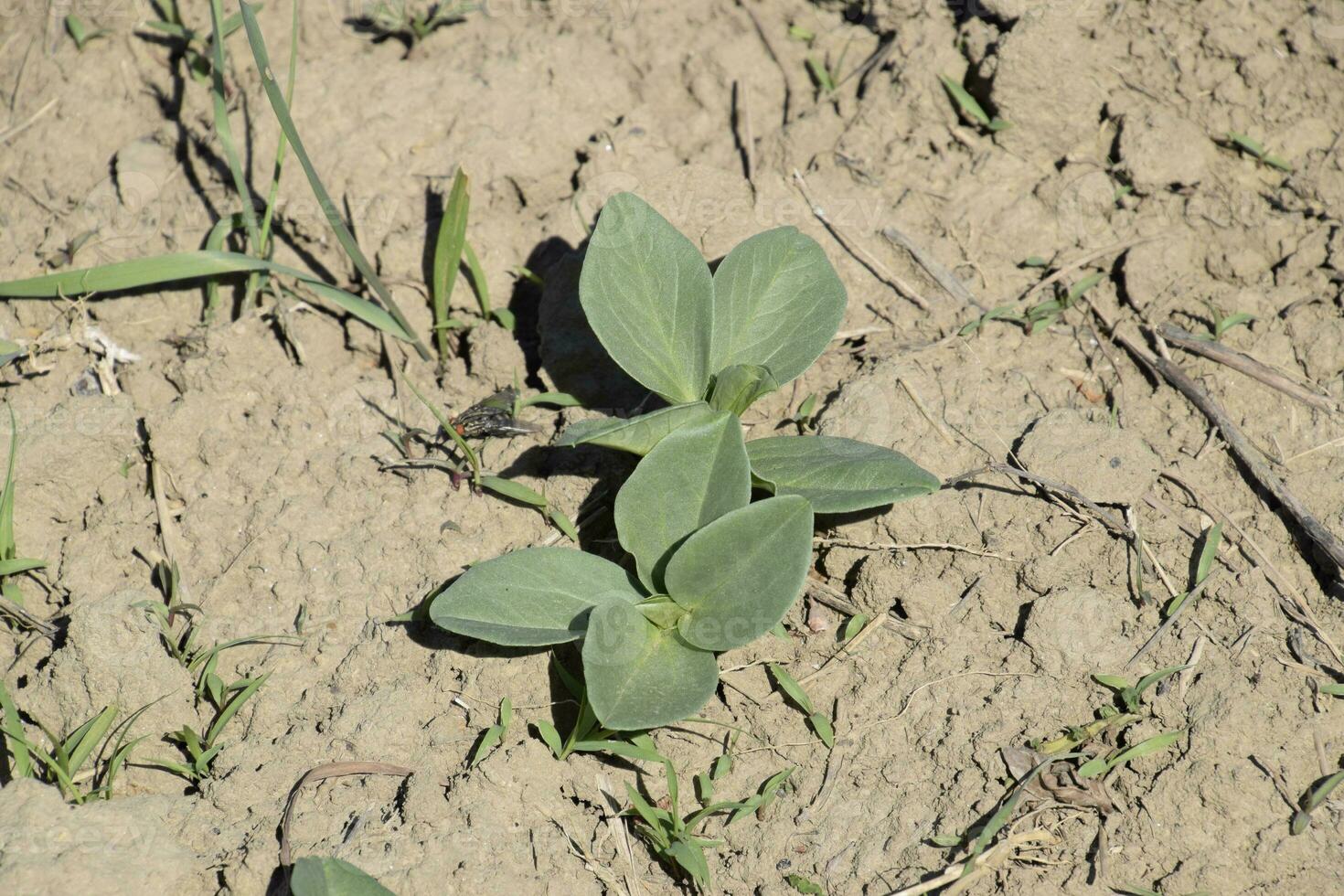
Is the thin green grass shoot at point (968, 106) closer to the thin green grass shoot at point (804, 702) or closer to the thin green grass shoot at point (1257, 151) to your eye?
the thin green grass shoot at point (1257, 151)

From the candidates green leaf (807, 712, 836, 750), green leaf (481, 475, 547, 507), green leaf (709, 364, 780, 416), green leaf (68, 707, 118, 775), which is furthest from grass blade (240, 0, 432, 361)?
green leaf (807, 712, 836, 750)

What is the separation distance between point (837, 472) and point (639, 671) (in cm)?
56

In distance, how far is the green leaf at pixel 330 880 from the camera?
1764 mm

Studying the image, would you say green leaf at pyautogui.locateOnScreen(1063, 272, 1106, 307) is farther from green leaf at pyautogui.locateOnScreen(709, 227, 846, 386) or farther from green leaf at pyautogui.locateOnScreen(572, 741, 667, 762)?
green leaf at pyautogui.locateOnScreen(572, 741, 667, 762)

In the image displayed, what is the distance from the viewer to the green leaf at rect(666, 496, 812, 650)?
1947mm

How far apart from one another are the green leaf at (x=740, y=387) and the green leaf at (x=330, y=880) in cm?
114

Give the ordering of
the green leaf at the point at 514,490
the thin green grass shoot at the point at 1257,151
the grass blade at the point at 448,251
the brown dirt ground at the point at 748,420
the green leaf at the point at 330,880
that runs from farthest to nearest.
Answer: the thin green grass shoot at the point at 1257,151 < the grass blade at the point at 448,251 < the green leaf at the point at 514,490 < the brown dirt ground at the point at 748,420 < the green leaf at the point at 330,880

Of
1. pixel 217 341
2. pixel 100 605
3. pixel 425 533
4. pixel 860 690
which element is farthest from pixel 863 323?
pixel 100 605

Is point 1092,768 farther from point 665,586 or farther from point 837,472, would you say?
point 665,586

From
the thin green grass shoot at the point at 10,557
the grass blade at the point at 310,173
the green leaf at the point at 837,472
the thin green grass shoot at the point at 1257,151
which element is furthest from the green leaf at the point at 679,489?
the thin green grass shoot at the point at 1257,151

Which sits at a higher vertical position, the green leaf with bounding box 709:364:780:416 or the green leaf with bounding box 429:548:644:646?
the green leaf with bounding box 709:364:780:416

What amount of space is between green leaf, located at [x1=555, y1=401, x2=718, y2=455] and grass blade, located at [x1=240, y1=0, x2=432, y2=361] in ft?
2.40

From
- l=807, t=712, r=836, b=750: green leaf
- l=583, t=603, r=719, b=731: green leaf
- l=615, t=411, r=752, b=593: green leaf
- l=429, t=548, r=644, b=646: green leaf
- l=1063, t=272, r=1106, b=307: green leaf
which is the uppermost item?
l=1063, t=272, r=1106, b=307: green leaf

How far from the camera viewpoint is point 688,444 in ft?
6.84
